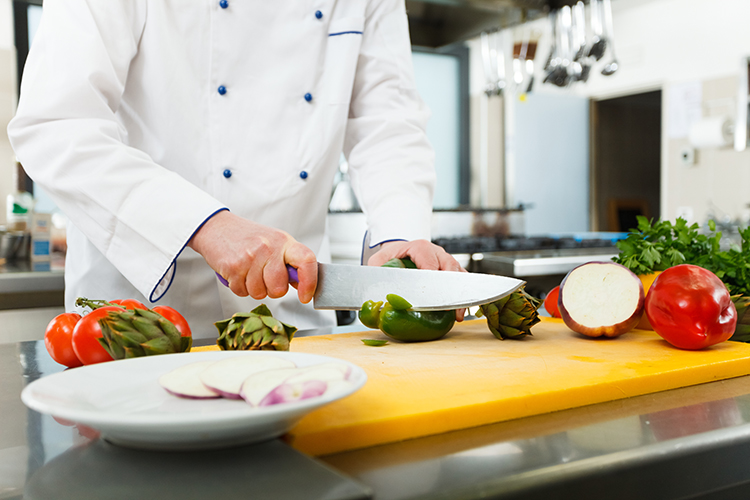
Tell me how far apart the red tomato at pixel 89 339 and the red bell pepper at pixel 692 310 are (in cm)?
66

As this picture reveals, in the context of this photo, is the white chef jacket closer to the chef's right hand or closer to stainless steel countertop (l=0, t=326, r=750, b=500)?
the chef's right hand

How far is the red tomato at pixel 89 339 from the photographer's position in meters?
0.69

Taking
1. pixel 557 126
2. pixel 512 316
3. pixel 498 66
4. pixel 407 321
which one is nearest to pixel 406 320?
pixel 407 321

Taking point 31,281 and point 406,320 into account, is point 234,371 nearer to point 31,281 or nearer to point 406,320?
point 406,320

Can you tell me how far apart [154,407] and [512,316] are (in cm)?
53

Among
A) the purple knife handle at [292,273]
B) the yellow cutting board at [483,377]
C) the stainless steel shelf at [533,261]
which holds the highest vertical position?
the purple knife handle at [292,273]

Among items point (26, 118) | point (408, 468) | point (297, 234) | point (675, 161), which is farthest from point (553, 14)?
point (675, 161)

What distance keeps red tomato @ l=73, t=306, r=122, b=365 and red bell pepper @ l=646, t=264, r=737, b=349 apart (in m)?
0.66

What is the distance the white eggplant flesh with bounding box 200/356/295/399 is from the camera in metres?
0.50

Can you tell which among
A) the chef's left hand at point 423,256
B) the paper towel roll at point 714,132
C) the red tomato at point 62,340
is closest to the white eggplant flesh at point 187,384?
the red tomato at point 62,340

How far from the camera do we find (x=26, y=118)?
3.22ft

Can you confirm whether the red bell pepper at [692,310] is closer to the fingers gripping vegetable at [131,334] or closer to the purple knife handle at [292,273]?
the purple knife handle at [292,273]

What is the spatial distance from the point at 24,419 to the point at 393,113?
100 cm

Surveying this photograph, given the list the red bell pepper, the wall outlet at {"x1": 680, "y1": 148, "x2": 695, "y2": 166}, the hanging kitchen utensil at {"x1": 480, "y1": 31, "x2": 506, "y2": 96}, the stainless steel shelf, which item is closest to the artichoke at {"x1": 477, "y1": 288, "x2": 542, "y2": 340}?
the red bell pepper
